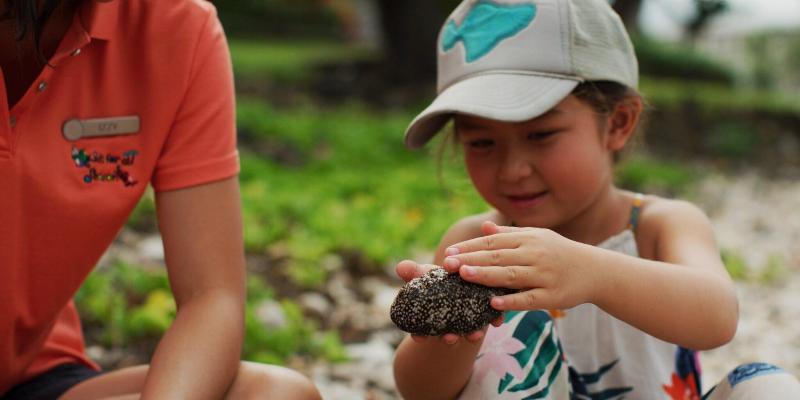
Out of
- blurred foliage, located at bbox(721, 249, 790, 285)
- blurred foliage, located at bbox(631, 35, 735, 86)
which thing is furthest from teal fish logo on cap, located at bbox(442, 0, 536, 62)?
blurred foliage, located at bbox(631, 35, 735, 86)

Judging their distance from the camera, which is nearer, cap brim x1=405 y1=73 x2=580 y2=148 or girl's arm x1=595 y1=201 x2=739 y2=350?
girl's arm x1=595 y1=201 x2=739 y2=350

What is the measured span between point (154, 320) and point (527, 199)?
137 centimetres

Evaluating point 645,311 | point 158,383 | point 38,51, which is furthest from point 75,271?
point 645,311

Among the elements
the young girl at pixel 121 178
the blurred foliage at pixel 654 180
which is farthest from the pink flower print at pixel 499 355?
the blurred foliage at pixel 654 180

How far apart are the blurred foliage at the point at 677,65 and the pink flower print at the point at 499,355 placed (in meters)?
11.2

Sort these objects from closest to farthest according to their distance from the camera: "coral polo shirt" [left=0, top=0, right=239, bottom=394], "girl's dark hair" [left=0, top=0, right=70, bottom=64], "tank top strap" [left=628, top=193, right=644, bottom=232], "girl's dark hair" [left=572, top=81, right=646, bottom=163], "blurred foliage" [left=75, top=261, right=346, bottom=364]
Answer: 1. "girl's dark hair" [left=0, top=0, right=70, bottom=64]
2. "coral polo shirt" [left=0, top=0, right=239, bottom=394]
3. "girl's dark hair" [left=572, top=81, right=646, bottom=163]
4. "tank top strap" [left=628, top=193, right=644, bottom=232]
5. "blurred foliage" [left=75, top=261, right=346, bottom=364]

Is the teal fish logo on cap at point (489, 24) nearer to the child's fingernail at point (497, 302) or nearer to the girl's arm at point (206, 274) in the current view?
the girl's arm at point (206, 274)

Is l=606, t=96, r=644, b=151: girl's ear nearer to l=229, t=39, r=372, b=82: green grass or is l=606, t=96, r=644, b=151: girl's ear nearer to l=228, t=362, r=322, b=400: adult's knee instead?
l=228, t=362, r=322, b=400: adult's knee

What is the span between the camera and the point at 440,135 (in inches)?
89.1

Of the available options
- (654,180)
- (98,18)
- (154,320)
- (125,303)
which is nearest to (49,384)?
(98,18)

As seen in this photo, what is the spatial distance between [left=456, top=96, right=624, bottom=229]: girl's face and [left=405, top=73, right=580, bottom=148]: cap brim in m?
0.07

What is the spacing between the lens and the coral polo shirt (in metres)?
1.63

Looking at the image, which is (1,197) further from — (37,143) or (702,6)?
(702,6)

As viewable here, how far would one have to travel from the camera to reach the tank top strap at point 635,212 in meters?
2.05
